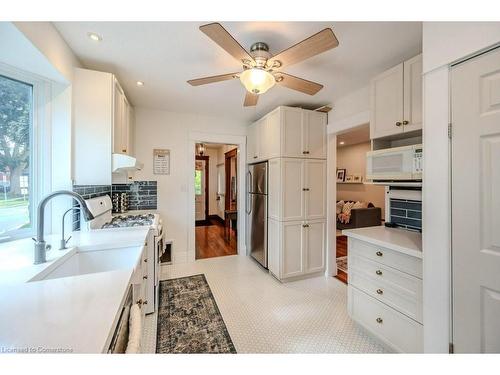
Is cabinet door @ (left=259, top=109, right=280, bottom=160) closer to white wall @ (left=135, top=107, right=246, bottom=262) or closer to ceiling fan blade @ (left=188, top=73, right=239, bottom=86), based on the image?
white wall @ (left=135, top=107, right=246, bottom=262)

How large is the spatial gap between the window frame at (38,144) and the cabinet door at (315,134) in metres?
2.68

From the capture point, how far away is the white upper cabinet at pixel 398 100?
5.26 feet

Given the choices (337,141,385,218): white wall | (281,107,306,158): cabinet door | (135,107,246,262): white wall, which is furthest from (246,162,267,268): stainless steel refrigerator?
(337,141,385,218): white wall

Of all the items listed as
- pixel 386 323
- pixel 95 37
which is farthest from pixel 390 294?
pixel 95 37

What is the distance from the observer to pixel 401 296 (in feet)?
4.78

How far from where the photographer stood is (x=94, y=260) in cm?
145

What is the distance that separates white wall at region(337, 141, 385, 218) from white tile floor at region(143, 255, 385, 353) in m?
3.74

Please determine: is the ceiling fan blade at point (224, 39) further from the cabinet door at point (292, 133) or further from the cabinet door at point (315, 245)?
the cabinet door at point (315, 245)

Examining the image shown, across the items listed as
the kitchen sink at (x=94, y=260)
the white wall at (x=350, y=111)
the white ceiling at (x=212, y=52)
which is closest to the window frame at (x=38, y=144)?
the white ceiling at (x=212, y=52)
